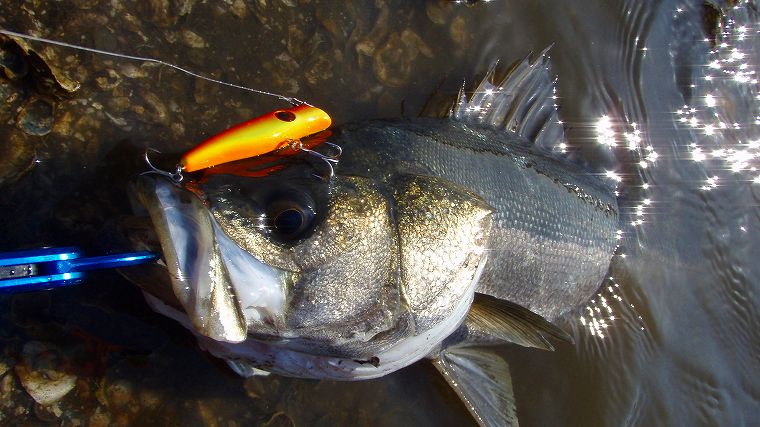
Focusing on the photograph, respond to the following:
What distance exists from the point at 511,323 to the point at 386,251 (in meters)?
0.88

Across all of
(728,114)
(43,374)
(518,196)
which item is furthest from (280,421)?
(728,114)

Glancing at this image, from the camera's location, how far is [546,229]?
3.03 meters

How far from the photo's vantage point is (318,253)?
6.75ft

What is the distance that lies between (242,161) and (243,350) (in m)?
0.76

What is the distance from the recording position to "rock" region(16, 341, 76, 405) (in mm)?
2326

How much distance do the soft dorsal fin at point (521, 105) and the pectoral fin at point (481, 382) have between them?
127 centimetres

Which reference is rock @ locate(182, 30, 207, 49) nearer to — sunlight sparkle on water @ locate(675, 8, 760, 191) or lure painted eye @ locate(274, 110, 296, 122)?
lure painted eye @ locate(274, 110, 296, 122)

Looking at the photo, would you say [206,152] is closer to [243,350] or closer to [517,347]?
[243,350]

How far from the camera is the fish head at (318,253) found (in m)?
1.85

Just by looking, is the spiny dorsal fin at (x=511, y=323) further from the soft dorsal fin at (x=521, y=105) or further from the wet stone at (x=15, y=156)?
the wet stone at (x=15, y=156)

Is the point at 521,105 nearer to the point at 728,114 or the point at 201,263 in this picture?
the point at 728,114

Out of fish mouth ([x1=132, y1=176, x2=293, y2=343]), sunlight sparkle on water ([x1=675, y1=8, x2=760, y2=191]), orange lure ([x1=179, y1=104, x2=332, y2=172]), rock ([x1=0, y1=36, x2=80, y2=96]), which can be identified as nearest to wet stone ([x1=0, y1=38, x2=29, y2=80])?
rock ([x1=0, y1=36, x2=80, y2=96])

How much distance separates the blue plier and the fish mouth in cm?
18

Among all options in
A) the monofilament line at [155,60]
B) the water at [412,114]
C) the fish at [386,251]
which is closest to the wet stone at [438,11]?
the water at [412,114]
